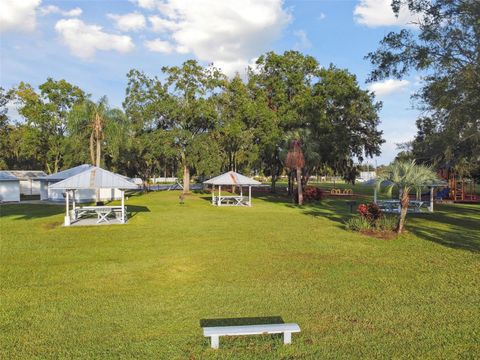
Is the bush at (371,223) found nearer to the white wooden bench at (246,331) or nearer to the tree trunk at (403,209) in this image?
the tree trunk at (403,209)

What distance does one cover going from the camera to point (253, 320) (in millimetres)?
6512

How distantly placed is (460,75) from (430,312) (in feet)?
40.6

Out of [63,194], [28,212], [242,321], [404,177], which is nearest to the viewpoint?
[242,321]

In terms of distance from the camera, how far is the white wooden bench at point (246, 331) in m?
5.32

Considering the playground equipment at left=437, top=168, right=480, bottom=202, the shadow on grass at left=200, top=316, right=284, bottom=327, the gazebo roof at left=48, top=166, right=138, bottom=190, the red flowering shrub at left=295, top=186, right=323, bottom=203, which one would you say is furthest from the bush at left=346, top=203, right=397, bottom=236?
the playground equipment at left=437, top=168, right=480, bottom=202

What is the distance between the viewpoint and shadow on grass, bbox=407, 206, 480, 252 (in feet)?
45.5

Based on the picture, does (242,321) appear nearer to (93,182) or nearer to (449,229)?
(449,229)

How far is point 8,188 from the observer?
34.3m

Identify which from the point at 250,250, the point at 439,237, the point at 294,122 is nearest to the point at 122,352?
the point at 250,250

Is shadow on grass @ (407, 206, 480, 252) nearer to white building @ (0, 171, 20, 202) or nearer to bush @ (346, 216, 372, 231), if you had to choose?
bush @ (346, 216, 372, 231)

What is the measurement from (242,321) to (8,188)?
34201 millimetres

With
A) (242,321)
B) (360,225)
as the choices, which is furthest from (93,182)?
(242,321)

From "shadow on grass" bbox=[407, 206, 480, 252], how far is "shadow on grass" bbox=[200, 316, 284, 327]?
9012mm

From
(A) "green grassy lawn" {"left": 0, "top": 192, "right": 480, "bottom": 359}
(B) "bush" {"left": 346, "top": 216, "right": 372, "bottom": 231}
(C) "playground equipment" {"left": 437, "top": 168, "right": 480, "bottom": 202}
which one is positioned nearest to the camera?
(A) "green grassy lawn" {"left": 0, "top": 192, "right": 480, "bottom": 359}
